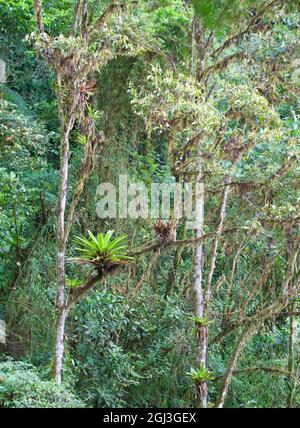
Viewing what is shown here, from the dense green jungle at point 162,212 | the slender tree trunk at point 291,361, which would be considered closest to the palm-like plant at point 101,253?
the dense green jungle at point 162,212

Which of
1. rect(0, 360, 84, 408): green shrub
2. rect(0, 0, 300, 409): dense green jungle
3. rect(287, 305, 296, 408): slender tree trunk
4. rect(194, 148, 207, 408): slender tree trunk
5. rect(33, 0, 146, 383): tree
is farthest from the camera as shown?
rect(287, 305, 296, 408): slender tree trunk

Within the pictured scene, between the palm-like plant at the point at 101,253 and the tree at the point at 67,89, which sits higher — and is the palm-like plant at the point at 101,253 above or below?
below

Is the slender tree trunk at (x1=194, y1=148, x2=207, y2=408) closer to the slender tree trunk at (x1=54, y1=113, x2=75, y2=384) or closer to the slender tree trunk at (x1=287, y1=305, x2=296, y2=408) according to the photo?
the slender tree trunk at (x1=287, y1=305, x2=296, y2=408)

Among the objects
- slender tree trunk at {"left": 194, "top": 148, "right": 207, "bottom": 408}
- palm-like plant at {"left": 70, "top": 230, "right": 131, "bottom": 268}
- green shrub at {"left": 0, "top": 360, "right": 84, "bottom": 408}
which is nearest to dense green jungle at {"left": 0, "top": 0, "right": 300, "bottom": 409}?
slender tree trunk at {"left": 194, "top": 148, "right": 207, "bottom": 408}

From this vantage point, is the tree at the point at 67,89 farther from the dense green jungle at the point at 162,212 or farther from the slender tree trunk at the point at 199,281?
the slender tree trunk at the point at 199,281

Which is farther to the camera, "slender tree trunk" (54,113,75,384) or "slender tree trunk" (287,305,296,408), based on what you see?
"slender tree trunk" (287,305,296,408)

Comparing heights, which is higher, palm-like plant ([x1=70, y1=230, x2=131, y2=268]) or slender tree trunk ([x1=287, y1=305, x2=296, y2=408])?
palm-like plant ([x1=70, y1=230, x2=131, y2=268])

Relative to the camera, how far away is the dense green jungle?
206 inches

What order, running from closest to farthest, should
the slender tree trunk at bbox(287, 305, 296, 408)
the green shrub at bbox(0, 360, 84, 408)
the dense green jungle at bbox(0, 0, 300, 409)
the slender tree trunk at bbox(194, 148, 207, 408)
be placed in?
1. the green shrub at bbox(0, 360, 84, 408)
2. the dense green jungle at bbox(0, 0, 300, 409)
3. the slender tree trunk at bbox(194, 148, 207, 408)
4. the slender tree trunk at bbox(287, 305, 296, 408)

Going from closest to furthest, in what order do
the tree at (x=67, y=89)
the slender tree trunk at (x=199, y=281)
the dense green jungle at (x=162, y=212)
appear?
the tree at (x=67, y=89), the dense green jungle at (x=162, y=212), the slender tree trunk at (x=199, y=281)

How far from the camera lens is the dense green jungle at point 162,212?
5.24 meters

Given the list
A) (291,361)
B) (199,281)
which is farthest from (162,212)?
(291,361)

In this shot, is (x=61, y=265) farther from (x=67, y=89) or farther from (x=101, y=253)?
(x=67, y=89)

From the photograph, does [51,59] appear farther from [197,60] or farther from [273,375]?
[273,375]
